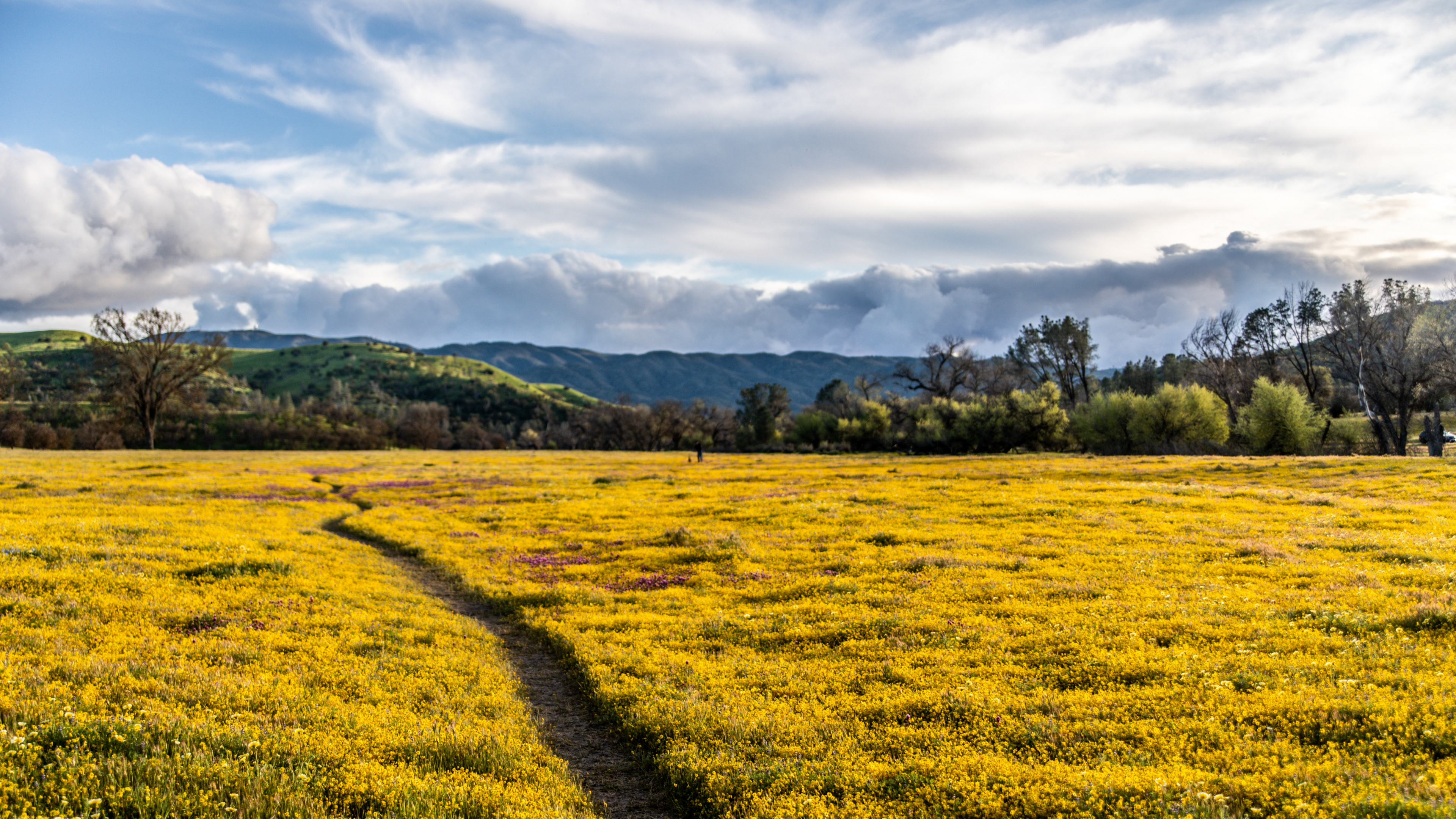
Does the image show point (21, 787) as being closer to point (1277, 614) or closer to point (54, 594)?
point (54, 594)

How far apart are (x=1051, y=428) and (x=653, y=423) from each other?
302 ft

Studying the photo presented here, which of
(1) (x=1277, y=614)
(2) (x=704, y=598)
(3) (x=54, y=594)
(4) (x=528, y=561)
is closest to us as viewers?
(1) (x=1277, y=614)

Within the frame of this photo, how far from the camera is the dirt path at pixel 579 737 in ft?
31.0

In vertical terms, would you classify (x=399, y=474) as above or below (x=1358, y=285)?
below

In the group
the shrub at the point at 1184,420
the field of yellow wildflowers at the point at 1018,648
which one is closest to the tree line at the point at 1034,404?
the shrub at the point at 1184,420

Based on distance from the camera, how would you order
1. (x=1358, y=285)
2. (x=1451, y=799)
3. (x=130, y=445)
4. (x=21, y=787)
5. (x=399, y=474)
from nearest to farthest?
(x=1451, y=799)
(x=21, y=787)
(x=399, y=474)
(x=1358, y=285)
(x=130, y=445)

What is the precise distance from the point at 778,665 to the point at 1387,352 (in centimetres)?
10481

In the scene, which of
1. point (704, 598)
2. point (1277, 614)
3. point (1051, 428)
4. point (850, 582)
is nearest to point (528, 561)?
point (704, 598)

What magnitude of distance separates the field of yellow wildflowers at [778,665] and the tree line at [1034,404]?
2515 inches

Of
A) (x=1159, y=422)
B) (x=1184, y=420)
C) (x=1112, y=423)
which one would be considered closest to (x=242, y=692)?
(x=1184, y=420)

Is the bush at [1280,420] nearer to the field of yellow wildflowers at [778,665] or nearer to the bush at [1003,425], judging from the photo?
the bush at [1003,425]

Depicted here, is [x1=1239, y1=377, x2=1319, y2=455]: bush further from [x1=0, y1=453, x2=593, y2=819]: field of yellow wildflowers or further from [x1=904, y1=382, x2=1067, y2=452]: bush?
[x1=0, y1=453, x2=593, y2=819]: field of yellow wildflowers

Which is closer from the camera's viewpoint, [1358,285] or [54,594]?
[54,594]

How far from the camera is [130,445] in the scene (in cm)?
12381
